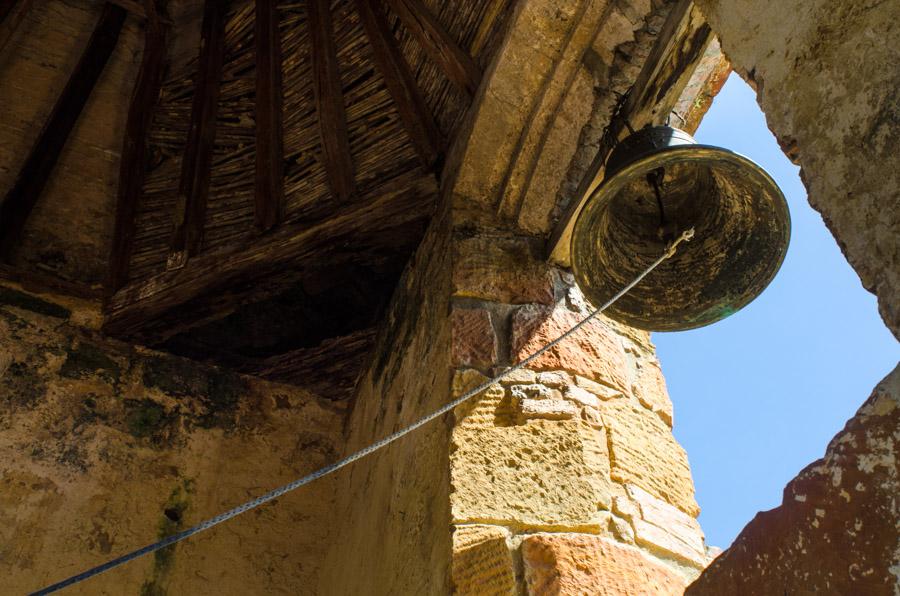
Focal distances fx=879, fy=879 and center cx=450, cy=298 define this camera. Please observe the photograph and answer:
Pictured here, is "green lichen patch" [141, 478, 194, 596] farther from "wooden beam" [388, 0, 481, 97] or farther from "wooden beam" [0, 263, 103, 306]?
"wooden beam" [388, 0, 481, 97]

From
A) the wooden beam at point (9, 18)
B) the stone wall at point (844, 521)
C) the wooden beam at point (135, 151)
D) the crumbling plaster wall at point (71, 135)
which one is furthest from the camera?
the wooden beam at point (9, 18)

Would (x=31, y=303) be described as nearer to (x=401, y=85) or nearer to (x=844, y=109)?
(x=401, y=85)

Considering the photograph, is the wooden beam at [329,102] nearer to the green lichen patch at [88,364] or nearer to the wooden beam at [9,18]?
the green lichen patch at [88,364]

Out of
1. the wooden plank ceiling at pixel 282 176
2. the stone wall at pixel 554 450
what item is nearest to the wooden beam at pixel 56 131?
the wooden plank ceiling at pixel 282 176

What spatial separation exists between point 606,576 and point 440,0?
2.34m

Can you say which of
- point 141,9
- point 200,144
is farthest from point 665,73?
point 141,9

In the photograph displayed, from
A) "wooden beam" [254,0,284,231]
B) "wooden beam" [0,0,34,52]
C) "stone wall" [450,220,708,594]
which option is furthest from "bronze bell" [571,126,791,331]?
"wooden beam" [0,0,34,52]

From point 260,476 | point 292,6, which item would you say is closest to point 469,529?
point 260,476

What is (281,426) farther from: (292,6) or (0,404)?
(292,6)

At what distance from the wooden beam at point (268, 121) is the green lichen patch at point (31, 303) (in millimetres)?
917

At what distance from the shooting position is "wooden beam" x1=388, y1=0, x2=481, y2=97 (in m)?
3.11

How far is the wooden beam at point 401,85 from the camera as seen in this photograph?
332 centimetres

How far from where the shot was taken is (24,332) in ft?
11.5

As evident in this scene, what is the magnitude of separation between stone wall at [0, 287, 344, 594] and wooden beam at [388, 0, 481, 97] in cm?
153
